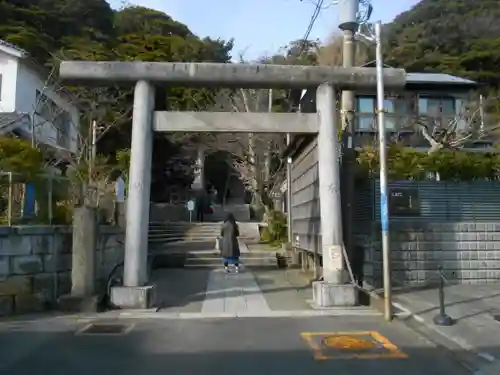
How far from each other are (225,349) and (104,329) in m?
2.46

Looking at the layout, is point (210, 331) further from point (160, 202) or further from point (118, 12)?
point (118, 12)

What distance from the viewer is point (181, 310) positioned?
33.3 ft

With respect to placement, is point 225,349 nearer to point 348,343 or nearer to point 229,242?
point 348,343

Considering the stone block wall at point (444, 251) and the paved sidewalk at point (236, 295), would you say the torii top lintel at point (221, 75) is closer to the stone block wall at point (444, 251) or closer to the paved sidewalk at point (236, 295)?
the stone block wall at point (444, 251)

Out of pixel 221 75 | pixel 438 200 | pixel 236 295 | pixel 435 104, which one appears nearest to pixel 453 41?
pixel 435 104

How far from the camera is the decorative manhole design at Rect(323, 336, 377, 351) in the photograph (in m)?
7.11

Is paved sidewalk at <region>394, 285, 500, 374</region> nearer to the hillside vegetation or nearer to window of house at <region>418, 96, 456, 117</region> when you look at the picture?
window of house at <region>418, 96, 456, 117</region>

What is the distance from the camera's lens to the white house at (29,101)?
2158cm

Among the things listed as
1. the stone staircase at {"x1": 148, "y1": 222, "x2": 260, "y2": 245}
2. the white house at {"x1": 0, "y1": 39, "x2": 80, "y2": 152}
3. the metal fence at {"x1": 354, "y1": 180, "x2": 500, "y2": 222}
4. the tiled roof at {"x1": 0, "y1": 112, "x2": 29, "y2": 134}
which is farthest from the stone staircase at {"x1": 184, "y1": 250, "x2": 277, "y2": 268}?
the white house at {"x1": 0, "y1": 39, "x2": 80, "y2": 152}

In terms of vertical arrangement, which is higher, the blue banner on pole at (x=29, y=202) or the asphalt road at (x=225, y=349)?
the blue banner on pole at (x=29, y=202)

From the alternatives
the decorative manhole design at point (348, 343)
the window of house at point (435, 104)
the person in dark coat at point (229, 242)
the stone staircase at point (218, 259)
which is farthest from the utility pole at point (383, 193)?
the window of house at point (435, 104)

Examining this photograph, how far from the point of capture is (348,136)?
1286 cm

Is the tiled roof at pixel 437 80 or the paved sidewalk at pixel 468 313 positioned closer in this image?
the paved sidewalk at pixel 468 313

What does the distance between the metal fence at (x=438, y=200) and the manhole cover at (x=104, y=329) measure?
6932mm
